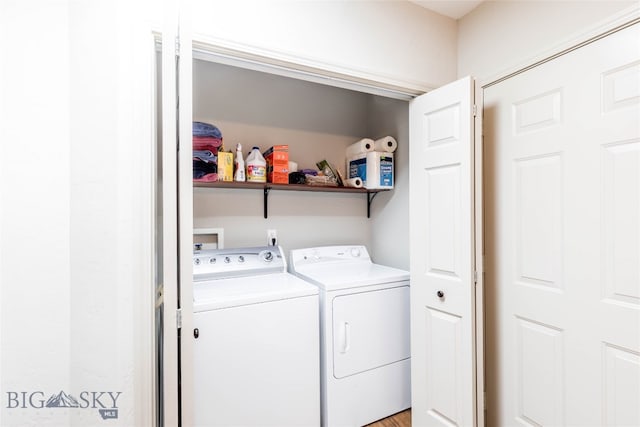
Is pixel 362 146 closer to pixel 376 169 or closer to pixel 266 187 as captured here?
pixel 376 169

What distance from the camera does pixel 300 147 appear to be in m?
2.51

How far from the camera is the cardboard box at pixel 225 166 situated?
1.96 meters

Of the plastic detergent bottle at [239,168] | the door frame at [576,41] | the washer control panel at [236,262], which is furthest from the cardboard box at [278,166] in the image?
the door frame at [576,41]

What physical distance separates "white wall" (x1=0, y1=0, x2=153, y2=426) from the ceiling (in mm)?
1599

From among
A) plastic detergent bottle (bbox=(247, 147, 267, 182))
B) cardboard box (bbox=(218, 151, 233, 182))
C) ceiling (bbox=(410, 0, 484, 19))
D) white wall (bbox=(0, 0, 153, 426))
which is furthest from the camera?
plastic detergent bottle (bbox=(247, 147, 267, 182))

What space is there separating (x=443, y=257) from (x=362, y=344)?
0.73 m

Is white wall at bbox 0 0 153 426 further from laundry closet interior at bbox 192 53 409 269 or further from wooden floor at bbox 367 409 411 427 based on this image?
wooden floor at bbox 367 409 411 427

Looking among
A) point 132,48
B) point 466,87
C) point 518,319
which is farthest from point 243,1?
point 518,319

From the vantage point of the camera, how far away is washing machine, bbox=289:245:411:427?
5.92ft

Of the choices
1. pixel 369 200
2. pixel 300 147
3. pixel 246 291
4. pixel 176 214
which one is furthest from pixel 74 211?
pixel 369 200

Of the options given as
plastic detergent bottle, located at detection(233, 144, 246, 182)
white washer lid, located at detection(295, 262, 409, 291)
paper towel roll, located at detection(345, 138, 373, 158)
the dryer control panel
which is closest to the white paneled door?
white washer lid, located at detection(295, 262, 409, 291)

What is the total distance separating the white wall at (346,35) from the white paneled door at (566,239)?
0.43 m

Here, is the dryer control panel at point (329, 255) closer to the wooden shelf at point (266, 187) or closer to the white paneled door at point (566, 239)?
the wooden shelf at point (266, 187)

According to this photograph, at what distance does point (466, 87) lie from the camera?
153 centimetres
